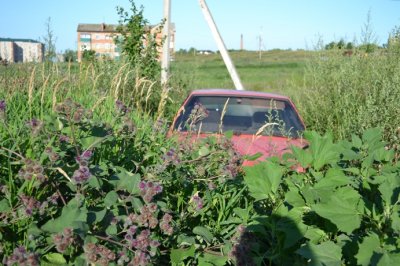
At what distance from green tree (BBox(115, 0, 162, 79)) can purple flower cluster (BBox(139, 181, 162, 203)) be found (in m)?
8.76

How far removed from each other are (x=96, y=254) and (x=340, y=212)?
1.17 meters

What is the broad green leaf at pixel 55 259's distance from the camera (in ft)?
7.27

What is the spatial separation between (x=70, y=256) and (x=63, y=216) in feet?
0.68

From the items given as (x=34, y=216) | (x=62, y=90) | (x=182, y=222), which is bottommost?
(x=182, y=222)

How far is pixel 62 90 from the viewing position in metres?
5.59

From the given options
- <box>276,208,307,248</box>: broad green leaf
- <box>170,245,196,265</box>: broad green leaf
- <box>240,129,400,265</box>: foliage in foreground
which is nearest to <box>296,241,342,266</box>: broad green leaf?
<box>240,129,400,265</box>: foliage in foreground

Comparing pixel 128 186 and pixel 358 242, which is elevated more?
pixel 128 186

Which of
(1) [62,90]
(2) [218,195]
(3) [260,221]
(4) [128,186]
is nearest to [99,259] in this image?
(4) [128,186]

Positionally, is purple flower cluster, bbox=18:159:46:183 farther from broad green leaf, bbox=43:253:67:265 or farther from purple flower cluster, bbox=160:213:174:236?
purple flower cluster, bbox=160:213:174:236

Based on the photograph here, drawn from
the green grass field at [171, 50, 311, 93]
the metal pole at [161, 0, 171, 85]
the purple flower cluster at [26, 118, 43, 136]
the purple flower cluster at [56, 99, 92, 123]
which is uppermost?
the metal pole at [161, 0, 171, 85]

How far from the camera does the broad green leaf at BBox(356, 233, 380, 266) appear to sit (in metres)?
2.30

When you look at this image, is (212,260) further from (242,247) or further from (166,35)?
(166,35)

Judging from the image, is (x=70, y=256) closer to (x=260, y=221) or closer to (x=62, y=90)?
(x=260, y=221)

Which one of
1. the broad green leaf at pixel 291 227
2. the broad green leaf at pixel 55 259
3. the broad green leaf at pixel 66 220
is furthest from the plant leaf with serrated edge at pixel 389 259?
the broad green leaf at pixel 55 259
